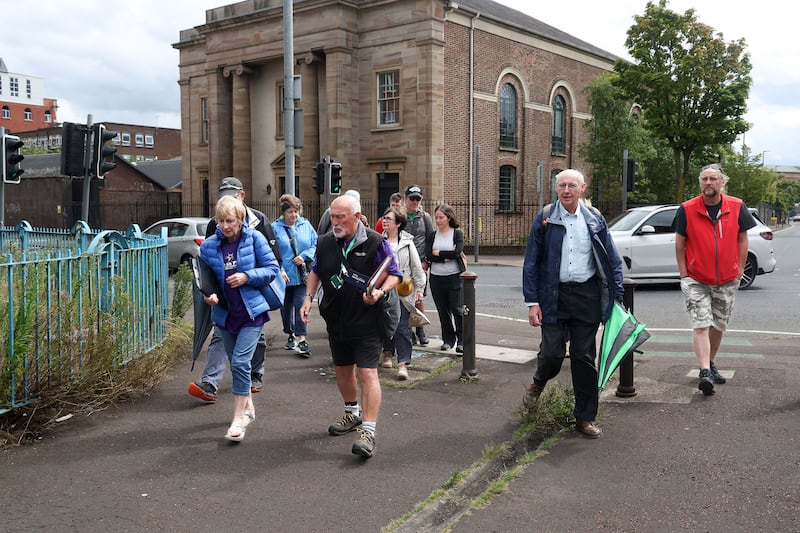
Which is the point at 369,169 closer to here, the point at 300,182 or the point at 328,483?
the point at 300,182

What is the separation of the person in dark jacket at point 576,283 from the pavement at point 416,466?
45 cm

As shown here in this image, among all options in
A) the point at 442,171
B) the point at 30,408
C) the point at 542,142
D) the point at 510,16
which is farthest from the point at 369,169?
the point at 30,408

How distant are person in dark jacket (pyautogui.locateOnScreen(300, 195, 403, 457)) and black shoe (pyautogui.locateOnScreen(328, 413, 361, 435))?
27 cm

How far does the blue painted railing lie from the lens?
483 cm

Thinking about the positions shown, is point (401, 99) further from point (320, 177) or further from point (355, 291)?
point (355, 291)

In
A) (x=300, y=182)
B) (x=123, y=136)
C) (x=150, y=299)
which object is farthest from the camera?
(x=123, y=136)

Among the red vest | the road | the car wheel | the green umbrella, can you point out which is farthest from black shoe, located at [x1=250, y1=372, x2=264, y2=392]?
the car wheel

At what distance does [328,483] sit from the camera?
4.43 meters

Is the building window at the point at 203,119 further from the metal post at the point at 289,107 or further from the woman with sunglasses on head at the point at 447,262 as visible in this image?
the woman with sunglasses on head at the point at 447,262

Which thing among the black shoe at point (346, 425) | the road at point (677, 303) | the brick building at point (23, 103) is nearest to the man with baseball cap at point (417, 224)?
the black shoe at point (346, 425)

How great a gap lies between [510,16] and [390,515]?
118 ft

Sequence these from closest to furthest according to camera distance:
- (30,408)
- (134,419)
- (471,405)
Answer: (30,408), (134,419), (471,405)

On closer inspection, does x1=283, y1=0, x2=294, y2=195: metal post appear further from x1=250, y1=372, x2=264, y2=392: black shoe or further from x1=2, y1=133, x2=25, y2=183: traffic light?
x1=250, y1=372, x2=264, y2=392: black shoe

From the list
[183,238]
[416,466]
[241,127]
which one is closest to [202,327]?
[416,466]
